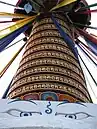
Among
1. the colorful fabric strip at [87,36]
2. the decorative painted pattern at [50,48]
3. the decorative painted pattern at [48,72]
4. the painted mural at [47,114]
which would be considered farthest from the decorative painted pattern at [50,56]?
the painted mural at [47,114]

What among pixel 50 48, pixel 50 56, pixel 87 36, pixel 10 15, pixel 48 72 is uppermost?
pixel 10 15

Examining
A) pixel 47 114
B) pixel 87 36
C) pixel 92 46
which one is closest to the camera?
pixel 47 114

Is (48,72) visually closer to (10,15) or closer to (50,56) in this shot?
(50,56)

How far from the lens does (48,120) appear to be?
682 centimetres

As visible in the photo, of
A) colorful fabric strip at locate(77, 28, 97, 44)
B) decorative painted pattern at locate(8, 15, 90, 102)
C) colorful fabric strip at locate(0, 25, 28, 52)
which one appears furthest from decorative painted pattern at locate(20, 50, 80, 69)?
colorful fabric strip at locate(77, 28, 97, 44)

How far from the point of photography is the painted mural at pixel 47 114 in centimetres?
672

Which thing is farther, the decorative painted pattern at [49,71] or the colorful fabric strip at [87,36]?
the colorful fabric strip at [87,36]

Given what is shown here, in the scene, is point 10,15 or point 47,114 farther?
point 10,15

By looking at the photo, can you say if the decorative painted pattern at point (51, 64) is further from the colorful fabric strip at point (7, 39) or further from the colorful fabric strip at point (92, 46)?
the colorful fabric strip at point (92, 46)

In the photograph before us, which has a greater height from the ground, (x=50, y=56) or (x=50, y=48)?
(x=50, y=48)

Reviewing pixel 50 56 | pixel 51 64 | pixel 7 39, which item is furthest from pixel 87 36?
pixel 7 39

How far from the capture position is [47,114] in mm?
7012

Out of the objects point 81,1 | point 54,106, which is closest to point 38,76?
point 54,106

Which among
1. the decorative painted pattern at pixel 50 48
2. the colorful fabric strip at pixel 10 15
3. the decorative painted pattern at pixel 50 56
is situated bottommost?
the decorative painted pattern at pixel 50 56
